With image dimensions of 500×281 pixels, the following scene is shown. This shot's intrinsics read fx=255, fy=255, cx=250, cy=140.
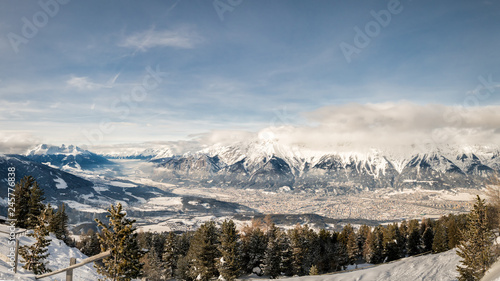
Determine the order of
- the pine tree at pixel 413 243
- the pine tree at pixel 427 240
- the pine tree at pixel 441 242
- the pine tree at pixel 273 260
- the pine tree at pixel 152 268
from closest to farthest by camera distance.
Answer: the pine tree at pixel 273 260
the pine tree at pixel 152 268
the pine tree at pixel 441 242
the pine tree at pixel 413 243
the pine tree at pixel 427 240

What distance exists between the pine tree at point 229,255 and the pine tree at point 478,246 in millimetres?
29173

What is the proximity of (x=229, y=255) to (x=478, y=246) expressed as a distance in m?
31.8

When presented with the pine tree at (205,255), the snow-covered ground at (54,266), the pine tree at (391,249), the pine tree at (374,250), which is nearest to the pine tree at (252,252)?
the pine tree at (205,255)

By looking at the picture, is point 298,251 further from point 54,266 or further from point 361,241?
point 361,241

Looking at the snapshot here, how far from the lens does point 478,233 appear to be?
87.1ft

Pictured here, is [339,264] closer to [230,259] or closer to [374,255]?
[374,255]

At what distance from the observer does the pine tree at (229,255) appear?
41.1 metres

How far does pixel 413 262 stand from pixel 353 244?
3784 cm

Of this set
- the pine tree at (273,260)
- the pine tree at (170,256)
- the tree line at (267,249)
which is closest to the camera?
the tree line at (267,249)

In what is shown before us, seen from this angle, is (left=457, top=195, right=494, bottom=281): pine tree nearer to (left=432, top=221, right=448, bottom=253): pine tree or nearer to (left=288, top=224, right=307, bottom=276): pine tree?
(left=288, top=224, right=307, bottom=276): pine tree

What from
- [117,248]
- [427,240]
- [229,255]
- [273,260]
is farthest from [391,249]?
[117,248]

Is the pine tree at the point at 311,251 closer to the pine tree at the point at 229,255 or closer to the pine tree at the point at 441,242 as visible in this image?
the pine tree at the point at 229,255

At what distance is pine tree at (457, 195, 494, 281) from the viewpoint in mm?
25703

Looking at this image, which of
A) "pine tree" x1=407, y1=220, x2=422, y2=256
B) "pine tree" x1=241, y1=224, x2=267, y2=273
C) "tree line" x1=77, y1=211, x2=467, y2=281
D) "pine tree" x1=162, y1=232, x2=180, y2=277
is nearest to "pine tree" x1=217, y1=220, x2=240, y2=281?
"tree line" x1=77, y1=211, x2=467, y2=281
